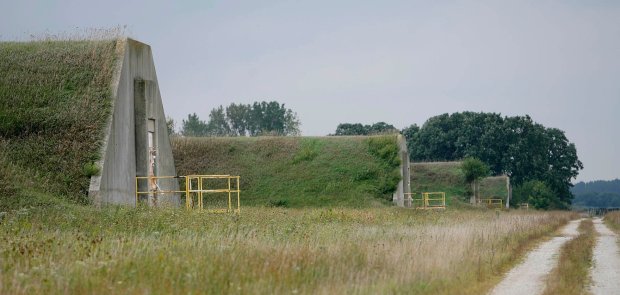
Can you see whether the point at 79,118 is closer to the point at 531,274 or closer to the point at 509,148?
the point at 531,274

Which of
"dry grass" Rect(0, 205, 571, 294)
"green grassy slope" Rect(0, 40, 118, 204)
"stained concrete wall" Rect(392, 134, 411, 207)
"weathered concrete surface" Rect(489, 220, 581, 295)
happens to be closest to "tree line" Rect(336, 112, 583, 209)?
"stained concrete wall" Rect(392, 134, 411, 207)

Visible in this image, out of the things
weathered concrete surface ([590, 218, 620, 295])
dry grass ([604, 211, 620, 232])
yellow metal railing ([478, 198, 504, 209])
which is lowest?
dry grass ([604, 211, 620, 232])

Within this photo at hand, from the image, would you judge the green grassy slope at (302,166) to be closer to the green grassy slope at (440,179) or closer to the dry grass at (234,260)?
the green grassy slope at (440,179)

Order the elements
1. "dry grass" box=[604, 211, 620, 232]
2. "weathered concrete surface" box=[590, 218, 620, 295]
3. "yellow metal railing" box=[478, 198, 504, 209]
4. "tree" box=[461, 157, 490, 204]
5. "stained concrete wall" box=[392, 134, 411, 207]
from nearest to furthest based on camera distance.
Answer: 1. "weathered concrete surface" box=[590, 218, 620, 295]
2. "dry grass" box=[604, 211, 620, 232]
3. "stained concrete wall" box=[392, 134, 411, 207]
4. "tree" box=[461, 157, 490, 204]
5. "yellow metal railing" box=[478, 198, 504, 209]

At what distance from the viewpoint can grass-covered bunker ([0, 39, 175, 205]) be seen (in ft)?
99.1

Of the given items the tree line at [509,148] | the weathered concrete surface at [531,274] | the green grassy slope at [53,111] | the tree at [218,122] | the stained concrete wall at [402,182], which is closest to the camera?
the weathered concrete surface at [531,274]

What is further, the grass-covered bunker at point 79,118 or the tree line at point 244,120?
the tree line at point 244,120

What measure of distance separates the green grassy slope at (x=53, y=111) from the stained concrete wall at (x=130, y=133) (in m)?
0.40

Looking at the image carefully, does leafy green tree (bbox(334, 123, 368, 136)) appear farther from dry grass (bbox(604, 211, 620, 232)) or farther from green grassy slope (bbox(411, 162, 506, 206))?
dry grass (bbox(604, 211, 620, 232))

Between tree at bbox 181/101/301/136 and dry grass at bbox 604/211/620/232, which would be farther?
tree at bbox 181/101/301/136

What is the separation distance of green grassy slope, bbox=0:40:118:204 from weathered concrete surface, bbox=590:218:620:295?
16.4 metres

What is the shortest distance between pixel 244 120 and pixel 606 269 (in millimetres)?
109213

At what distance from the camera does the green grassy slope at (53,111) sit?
2992cm

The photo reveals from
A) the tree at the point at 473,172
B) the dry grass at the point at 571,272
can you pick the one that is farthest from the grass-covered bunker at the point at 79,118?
the tree at the point at 473,172
